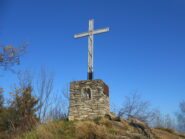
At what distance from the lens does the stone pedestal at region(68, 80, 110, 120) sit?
8695 mm

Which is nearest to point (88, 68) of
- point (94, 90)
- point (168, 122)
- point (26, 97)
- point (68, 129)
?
point (94, 90)

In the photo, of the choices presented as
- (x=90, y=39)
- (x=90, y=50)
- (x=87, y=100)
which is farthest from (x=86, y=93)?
(x=90, y=39)

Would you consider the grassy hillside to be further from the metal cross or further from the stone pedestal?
the metal cross

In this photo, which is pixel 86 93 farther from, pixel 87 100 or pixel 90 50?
pixel 90 50

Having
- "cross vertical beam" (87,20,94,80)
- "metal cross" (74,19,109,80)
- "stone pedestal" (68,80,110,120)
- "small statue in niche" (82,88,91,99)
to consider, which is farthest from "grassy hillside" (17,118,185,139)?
"metal cross" (74,19,109,80)

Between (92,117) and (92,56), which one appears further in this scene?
(92,56)

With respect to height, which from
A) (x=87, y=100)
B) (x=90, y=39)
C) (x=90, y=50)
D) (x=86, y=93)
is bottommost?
(x=87, y=100)

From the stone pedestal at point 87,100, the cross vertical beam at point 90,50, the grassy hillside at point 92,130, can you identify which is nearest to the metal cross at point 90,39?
the cross vertical beam at point 90,50

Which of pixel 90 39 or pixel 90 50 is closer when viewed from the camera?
pixel 90 50

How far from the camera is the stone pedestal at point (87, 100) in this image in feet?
28.5

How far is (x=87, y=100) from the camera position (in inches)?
354

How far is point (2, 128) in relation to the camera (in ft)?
45.9

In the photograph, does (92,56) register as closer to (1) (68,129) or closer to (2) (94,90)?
(2) (94,90)

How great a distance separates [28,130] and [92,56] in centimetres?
518
